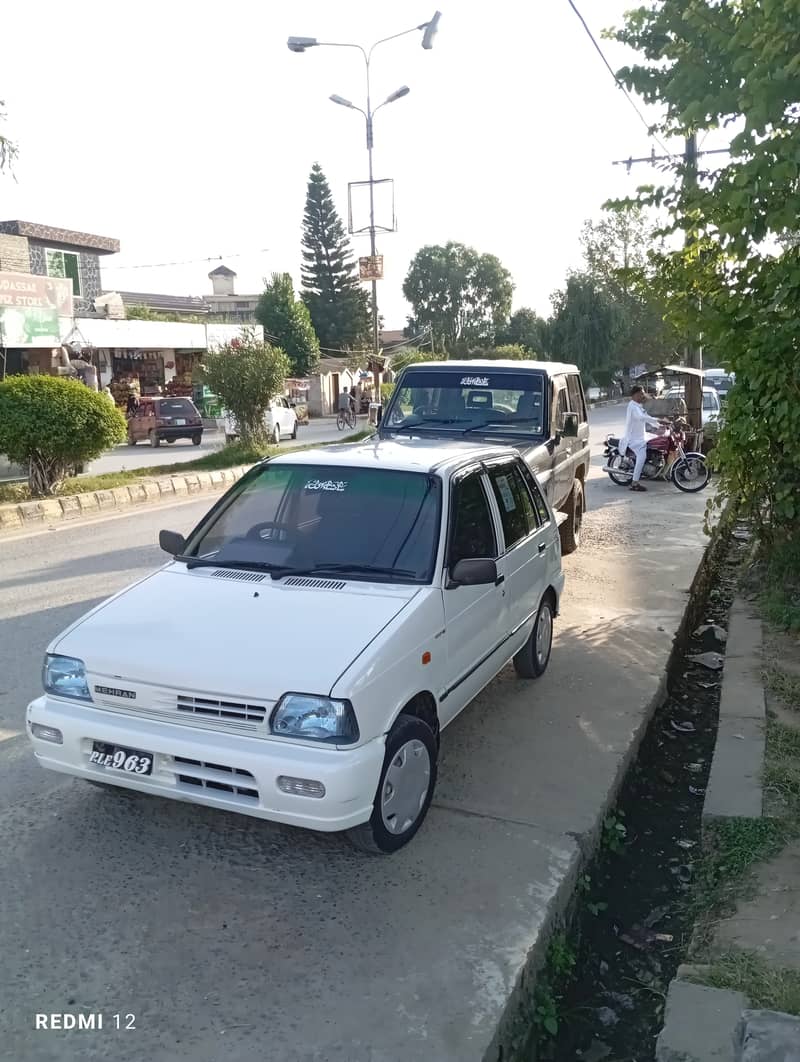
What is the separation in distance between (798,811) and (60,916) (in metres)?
3.27

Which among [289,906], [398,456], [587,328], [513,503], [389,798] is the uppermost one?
[587,328]

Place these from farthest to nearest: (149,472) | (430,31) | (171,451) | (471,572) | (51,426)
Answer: (171,451) → (430,31) → (149,472) → (51,426) → (471,572)

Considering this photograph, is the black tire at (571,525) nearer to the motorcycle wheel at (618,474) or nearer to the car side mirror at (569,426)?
the car side mirror at (569,426)

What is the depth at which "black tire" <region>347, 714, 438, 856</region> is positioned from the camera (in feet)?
11.8

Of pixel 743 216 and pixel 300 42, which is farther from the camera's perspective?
pixel 300 42

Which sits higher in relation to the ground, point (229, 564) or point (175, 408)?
point (229, 564)

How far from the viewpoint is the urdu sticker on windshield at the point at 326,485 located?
4.71 metres

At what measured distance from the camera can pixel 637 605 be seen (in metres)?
7.95

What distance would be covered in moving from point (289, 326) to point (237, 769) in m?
55.3

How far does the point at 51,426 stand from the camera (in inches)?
506

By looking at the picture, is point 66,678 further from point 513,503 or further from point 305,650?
point 513,503

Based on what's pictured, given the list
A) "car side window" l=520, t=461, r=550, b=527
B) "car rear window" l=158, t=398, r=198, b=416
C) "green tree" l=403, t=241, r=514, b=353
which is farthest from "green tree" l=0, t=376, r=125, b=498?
"green tree" l=403, t=241, r=514, b=353

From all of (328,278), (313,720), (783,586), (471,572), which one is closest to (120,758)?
(313,720)

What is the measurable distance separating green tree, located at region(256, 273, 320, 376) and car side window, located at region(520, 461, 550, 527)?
51.5 meters
